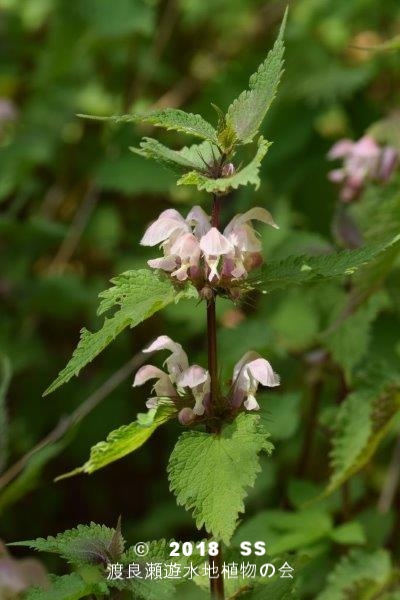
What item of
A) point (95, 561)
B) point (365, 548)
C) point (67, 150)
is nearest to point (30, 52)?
point (67, 150)

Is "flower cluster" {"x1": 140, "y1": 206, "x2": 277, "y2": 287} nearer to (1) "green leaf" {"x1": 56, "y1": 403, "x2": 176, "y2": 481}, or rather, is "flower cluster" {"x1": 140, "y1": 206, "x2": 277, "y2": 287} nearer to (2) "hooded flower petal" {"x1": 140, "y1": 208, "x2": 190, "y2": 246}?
(2) "hooded flower petal" {"x1": 140, "y1": 208, "x2": 190, "y2": 246}

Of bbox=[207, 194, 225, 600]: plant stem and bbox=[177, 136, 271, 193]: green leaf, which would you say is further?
bbox=[207, 194, 225, 600]: plant stem

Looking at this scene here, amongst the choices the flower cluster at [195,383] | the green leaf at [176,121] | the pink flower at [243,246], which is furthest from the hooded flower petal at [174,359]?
the green leaf at [176,121]

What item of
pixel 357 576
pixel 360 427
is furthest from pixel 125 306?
pixel 357 576

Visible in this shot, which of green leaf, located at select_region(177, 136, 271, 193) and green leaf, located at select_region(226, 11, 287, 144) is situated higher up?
green leaf, located at select_region(226, 11, 287, 144)

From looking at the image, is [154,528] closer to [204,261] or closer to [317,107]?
[204,261]

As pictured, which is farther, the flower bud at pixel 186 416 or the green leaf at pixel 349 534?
the green leaf at pixel 349 534

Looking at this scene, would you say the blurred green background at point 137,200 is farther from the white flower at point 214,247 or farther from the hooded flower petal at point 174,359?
the white flower at point 214,247

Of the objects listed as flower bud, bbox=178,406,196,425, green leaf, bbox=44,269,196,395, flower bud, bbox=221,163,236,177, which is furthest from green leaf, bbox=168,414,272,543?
flower bud, bbox=221,163,236,177
